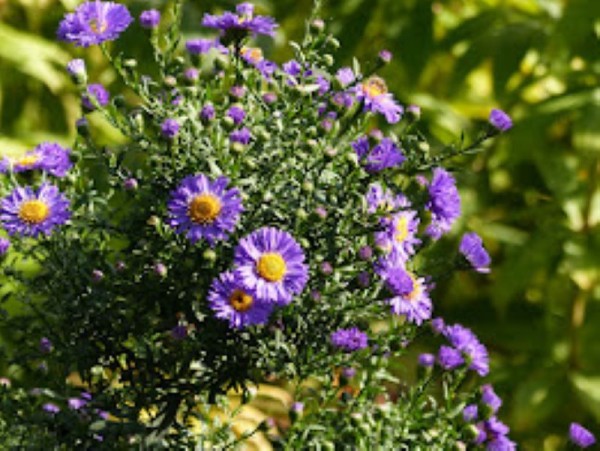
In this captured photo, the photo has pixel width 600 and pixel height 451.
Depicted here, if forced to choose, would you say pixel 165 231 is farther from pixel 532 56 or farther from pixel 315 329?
pixel 532 56

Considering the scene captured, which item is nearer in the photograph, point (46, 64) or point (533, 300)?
point (46, 64)

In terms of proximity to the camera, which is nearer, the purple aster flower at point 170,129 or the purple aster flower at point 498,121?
the purple aster flower at point 170,129

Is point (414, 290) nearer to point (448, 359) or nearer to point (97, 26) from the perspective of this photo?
point (448, 359)

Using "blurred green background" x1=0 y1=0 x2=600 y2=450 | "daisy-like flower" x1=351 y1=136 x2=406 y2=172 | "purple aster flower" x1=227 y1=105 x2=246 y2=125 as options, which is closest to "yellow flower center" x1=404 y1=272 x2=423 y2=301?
"daisy-like flower" x1=351 y1=136 x2=406 y2=172

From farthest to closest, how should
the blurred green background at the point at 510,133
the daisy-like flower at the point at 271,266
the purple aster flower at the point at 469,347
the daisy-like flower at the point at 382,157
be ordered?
the blurred green background at the point at 510,133
the purple aster flower at the point at 469,347
the daisy-like flower at the point at 382,157
the daisy-like flower at the point at 271,266


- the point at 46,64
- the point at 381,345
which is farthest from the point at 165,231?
the point at 46,64

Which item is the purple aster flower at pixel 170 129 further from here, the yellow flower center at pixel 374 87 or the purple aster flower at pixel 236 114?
the yellow flower center at pixel 374 87

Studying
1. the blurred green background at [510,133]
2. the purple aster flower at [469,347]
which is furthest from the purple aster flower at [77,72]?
the blurred green background at [510,133]
